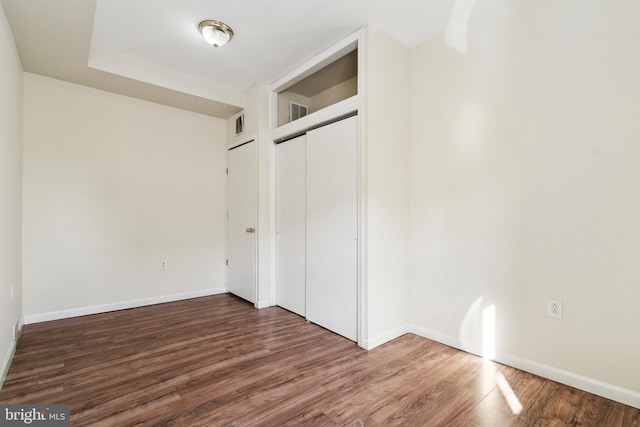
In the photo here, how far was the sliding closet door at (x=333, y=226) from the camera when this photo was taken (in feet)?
8.80

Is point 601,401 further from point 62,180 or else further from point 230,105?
point 62,180

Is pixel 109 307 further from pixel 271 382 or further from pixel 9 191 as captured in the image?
pixel 271 382

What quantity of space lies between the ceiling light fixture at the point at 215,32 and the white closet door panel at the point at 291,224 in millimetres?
1135

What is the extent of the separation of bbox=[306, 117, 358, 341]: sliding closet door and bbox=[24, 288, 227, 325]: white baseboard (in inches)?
69.2

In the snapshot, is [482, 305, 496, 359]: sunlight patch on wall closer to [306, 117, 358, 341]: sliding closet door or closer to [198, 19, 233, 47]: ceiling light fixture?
[306, 117, 358, 341]: sliding closet door

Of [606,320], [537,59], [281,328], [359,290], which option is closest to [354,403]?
[359,290]

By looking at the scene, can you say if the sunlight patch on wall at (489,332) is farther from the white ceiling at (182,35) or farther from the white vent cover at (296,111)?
the white vent cover at (296,111)

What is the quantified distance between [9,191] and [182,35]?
72.0 inches

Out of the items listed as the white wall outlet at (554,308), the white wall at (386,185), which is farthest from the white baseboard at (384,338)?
the white wall outlet at (554,308)

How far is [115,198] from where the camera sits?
138 inches

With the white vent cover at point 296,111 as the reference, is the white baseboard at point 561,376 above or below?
below

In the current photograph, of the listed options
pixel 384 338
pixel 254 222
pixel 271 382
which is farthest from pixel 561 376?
pixel 254 222

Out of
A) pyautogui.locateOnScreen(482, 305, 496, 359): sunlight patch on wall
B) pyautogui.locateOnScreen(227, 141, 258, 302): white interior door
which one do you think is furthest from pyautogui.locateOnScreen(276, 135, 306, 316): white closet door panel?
pyautogui.locateOnScreen(482, 305, 496, 359): sunlight patch on wall

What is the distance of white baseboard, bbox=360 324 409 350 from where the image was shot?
251 centimetres
